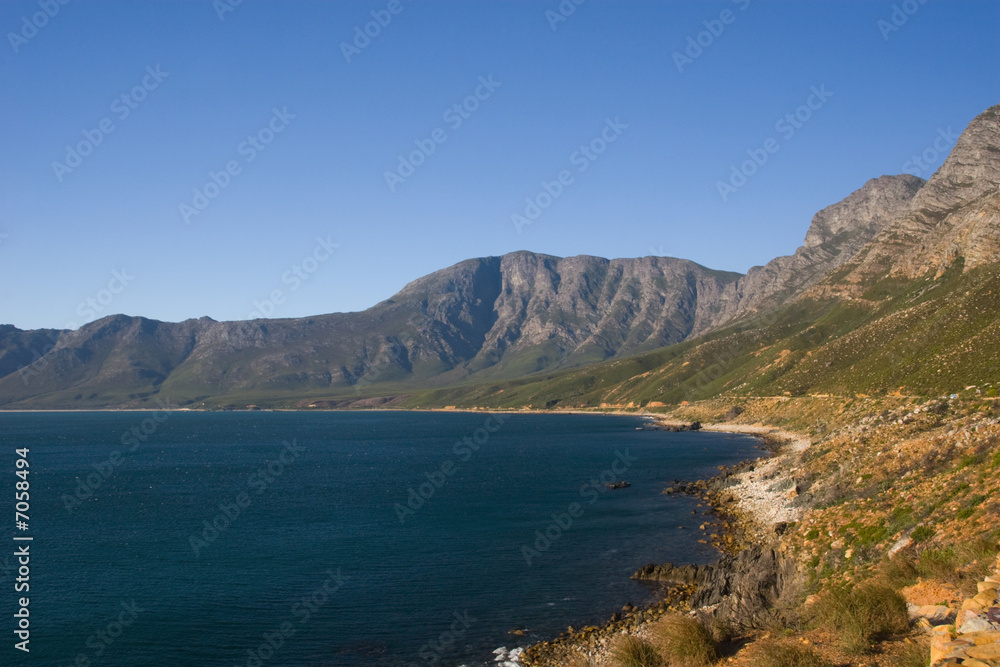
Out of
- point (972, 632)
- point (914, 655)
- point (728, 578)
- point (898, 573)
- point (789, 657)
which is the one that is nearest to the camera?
point (972, 632)

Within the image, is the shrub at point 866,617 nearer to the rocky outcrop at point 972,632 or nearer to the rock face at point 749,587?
the rocky outcrop at point 972,632

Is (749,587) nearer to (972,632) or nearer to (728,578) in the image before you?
(728,578)

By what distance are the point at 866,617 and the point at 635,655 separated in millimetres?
7880

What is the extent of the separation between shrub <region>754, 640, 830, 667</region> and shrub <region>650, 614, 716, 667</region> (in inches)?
133

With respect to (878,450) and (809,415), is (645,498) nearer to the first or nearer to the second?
(878,450)

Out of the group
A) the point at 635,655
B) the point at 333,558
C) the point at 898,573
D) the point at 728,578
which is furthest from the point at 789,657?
the point at 333,558

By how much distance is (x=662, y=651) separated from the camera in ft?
75.4

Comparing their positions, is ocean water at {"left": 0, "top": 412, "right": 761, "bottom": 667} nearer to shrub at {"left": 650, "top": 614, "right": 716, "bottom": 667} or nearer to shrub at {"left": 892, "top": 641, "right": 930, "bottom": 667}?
shrub at {"left": 650, "top": 614, "right": 716, "bottom": 667}

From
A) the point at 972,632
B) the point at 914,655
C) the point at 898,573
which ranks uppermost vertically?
the point at 972,632

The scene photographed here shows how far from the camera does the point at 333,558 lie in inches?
2125

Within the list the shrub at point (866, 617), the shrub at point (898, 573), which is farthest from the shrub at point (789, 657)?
the shrub at point (898, 573)

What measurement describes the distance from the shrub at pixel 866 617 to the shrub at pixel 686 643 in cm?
408

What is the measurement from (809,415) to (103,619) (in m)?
129

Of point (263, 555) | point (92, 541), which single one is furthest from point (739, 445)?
point (92, 541)
